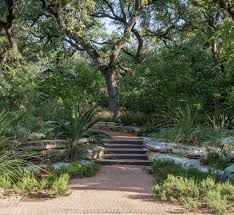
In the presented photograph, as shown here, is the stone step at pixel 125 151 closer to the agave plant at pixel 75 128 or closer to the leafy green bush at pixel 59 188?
the agave plant at pixel 75 128

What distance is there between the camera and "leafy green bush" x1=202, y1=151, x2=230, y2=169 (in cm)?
1014

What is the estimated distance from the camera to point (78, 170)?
948 centimetres

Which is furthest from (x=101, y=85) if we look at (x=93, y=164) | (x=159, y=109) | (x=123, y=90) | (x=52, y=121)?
(x=93, y=164)

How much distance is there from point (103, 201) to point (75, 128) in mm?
3728

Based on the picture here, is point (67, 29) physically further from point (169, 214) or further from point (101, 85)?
point (169, 214)

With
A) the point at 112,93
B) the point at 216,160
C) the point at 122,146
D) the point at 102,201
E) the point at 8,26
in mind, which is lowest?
the point at 102,201

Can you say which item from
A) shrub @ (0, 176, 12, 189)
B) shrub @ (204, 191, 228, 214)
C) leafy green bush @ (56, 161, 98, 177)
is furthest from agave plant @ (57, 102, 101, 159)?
shrub @ (204, 191, 228, 214)

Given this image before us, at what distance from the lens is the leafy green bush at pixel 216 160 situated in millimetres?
10140

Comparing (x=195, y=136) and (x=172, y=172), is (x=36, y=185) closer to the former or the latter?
(x=172, y=172)

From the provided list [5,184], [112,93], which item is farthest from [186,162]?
[112,93]

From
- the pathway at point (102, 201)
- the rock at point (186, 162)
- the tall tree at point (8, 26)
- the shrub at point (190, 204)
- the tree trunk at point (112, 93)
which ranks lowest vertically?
the pathway at point (102, 201)

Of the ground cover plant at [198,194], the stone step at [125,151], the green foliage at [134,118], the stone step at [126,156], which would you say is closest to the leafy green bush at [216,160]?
the stone step at [126,156]

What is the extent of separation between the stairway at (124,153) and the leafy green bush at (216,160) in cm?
153

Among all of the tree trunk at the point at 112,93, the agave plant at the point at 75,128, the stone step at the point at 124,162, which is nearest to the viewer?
the agave plant at the point at 75,128
